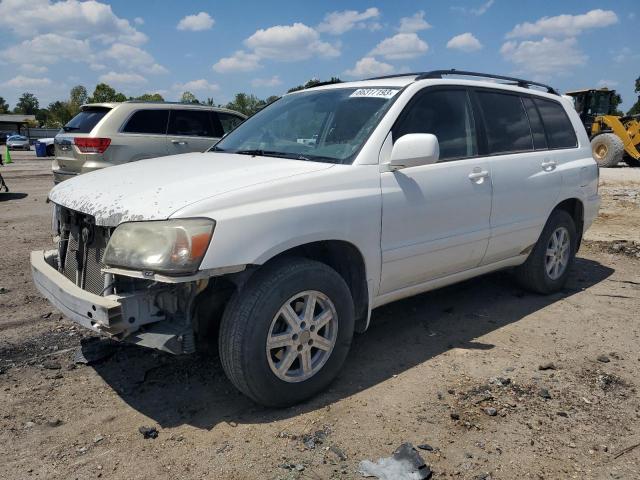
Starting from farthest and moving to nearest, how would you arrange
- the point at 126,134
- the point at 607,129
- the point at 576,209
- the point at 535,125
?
the point at 607,129, the point at 126,134, the point at 576,209, the point at 535,125

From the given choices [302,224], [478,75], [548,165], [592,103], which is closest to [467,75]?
[478,75]

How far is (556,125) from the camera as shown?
17.0 ft

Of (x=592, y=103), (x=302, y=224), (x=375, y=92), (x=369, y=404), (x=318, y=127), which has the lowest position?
(x=369, y=404)

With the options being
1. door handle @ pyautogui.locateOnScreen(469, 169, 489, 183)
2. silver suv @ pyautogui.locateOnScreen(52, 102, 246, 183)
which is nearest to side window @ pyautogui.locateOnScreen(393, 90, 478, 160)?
door handle @ pyautogui.locateOnScreen(469, 169, 489, 183)

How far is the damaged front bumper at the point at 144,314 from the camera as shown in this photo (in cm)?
268

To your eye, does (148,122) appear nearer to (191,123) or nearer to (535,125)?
(191,123)

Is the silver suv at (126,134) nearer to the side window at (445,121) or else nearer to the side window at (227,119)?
the side window at (227,119)

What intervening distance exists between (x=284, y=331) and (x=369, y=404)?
26.9 inches

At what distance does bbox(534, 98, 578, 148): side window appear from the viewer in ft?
16.6

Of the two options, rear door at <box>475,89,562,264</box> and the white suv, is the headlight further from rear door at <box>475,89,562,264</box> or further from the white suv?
rear door at <box>475,89,562,264</box>

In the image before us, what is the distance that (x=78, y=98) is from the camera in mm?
92312

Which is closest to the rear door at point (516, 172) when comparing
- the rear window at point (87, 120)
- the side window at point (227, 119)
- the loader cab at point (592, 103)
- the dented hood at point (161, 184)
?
the dented hood at point (161, 184)

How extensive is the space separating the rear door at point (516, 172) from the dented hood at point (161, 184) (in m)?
1.70

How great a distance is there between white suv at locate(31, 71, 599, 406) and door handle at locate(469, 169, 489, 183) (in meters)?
0.01
